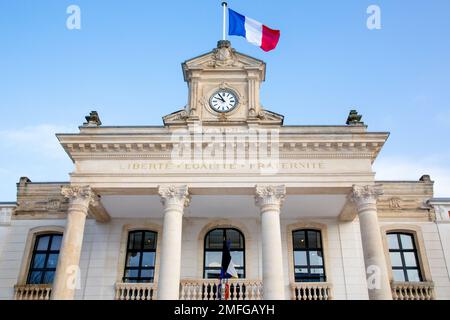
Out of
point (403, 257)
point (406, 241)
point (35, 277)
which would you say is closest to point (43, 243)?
point (35, 277)

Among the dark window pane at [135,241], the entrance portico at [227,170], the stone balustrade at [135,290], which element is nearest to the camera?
the entrance portico at [227,170]

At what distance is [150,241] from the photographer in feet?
70.2

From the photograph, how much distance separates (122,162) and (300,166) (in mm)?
7402

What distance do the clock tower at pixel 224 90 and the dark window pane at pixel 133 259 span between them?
21.3 ft

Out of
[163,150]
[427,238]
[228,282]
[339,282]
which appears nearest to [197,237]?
[228,282]

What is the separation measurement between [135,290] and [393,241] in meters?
12.3

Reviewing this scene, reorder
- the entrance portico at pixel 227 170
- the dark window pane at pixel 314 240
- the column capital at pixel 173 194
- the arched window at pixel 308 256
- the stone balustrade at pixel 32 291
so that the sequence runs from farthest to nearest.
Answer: the dark window pane at pixel 314 240 < the arched window at pixel 308 256 < the stone balustrade at pixel 32 291 < the column capital at pixel 173 194 < the entrance portico at pixel 227 170

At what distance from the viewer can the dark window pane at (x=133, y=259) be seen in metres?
20.8

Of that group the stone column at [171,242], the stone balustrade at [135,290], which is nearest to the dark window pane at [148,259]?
the stone balustrade at [135,290]

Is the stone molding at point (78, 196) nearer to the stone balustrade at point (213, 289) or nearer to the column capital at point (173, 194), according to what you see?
the column capital at point (173, 194)

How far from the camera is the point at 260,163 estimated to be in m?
18.4

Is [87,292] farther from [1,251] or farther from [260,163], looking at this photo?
[260,163]

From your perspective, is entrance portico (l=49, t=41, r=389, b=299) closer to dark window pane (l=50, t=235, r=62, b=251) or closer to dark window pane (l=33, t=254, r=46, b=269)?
dark window pane (l=50, t=235, r=62, b=251)
